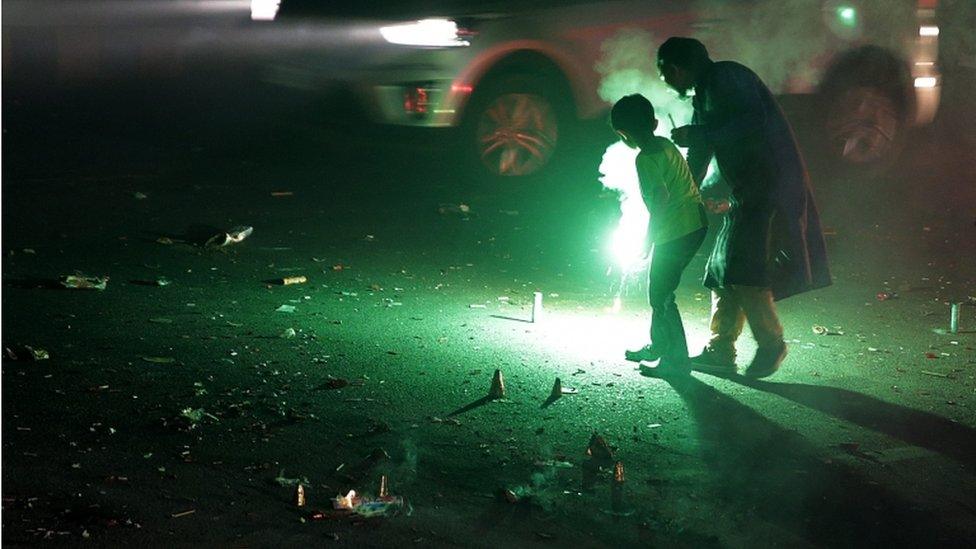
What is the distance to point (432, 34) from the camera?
10.4 m

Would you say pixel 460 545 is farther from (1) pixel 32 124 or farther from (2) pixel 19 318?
(1) pixel 32 124

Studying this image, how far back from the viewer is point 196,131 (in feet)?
46.3

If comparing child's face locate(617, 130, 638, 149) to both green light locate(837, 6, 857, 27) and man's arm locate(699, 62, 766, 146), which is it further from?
green light locate(837, 6, 857, 27)

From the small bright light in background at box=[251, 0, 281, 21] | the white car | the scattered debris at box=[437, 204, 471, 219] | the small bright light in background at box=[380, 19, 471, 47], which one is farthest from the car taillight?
the small bright light in background at box=[251, 0, 281, 21]

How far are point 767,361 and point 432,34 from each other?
5254 mm

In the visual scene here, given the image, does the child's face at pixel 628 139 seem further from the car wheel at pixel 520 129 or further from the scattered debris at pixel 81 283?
the car wheel at pixel 520 129

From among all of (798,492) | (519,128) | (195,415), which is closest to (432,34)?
(519,128)

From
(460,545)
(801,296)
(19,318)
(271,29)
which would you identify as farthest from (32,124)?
(460,545)

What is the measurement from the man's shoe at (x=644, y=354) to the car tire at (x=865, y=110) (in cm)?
673

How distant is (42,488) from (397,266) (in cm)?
466

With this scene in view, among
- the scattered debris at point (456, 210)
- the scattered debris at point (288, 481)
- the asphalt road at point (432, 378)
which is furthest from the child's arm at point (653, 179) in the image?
the scattered debris at point (456, 210)

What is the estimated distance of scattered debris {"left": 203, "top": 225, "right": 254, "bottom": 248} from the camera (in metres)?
9.10

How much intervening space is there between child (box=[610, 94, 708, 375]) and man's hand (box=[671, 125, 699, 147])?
8cm

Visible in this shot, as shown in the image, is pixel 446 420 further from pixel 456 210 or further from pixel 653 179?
pixel 456 210
